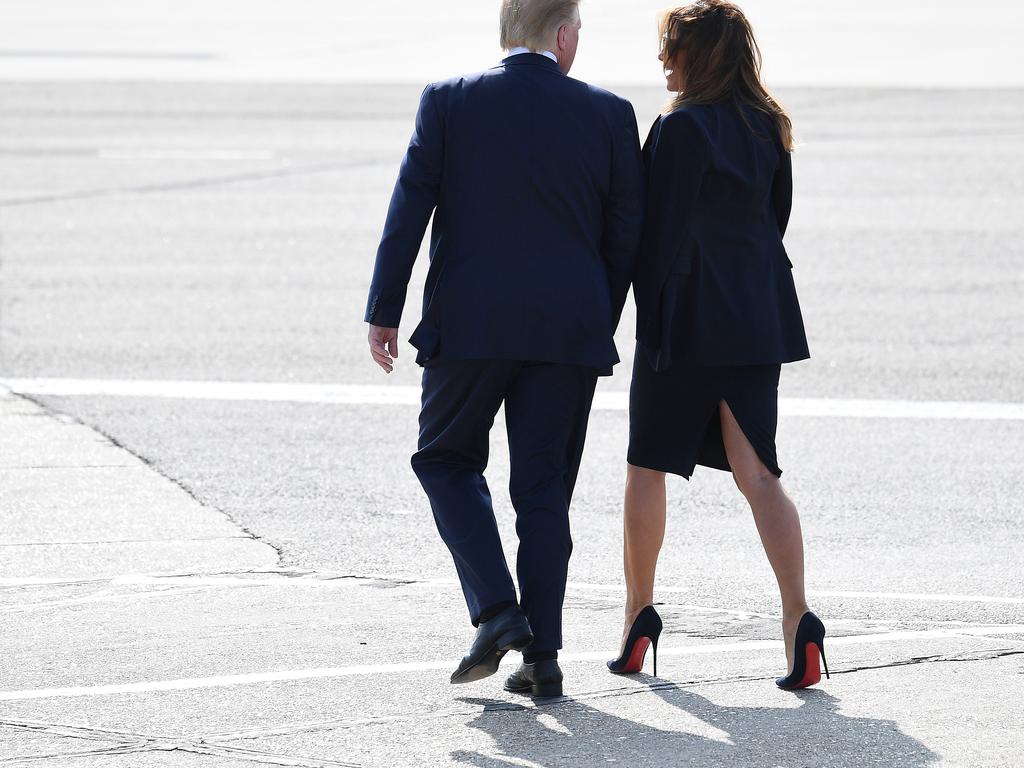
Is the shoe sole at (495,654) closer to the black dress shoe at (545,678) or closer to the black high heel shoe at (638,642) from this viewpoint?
the black dress shoe at (545,678)

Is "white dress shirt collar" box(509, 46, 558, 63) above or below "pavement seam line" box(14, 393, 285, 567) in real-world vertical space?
above

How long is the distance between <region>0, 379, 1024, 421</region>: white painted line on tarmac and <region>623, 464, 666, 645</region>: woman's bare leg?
3.28m

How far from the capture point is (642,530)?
469cm

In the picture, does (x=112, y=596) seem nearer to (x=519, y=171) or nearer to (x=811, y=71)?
(x=519, y=171)

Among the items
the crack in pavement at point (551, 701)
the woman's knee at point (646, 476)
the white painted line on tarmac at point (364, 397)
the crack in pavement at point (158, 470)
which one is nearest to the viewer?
the crack in pavement at point (551, 701)

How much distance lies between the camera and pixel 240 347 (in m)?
9.12

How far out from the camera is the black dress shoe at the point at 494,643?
14.2 ft

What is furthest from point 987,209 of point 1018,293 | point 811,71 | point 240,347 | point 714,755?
point 714,755

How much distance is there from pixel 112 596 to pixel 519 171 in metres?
2.00

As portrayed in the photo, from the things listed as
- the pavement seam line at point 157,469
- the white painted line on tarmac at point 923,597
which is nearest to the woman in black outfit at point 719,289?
the white painted line on tarmac at point 923,597

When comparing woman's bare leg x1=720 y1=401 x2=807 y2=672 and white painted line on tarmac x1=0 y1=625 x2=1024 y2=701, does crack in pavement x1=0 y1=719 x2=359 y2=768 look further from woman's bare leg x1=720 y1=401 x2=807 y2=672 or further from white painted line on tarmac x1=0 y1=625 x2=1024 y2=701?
woman's bare leg x1=720 y1=401 x2=807 y2=672

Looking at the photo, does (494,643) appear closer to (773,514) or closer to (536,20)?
(773,514)

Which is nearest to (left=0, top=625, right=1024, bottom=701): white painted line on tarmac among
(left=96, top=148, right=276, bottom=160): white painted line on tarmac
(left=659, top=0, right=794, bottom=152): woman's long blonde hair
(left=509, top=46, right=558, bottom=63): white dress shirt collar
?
(left=659, top=0, right=794, bottom=152): woman's long blonde hair

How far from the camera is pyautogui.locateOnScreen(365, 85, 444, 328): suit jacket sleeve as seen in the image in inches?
172
